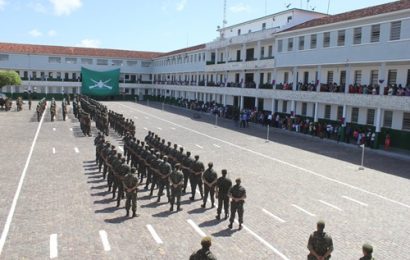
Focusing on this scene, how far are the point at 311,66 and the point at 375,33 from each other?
807cm

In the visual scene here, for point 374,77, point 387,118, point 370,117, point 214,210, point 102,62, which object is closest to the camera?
point 214,210

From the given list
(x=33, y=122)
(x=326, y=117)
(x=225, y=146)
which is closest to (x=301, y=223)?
(x=225, y=146)

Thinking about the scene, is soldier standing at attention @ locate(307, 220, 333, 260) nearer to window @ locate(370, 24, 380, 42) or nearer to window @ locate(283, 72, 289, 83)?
window @ locate(370, 24, 380, 42)

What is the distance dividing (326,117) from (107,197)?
25764 mm

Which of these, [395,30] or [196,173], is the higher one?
[395,30]

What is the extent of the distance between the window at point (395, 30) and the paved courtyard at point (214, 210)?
846cm

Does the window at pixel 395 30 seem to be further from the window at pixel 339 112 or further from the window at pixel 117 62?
the window at pixel 117 62

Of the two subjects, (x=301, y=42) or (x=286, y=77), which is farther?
(x=286, y=77)

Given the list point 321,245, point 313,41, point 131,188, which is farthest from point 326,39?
point 321,245

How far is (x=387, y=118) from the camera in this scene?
1161 inches

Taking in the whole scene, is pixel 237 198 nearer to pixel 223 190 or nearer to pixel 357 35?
pixel 223 190

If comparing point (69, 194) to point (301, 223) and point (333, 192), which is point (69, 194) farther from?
point (333, 192)

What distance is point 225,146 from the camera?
26156mm

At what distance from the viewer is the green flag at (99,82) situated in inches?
2699
